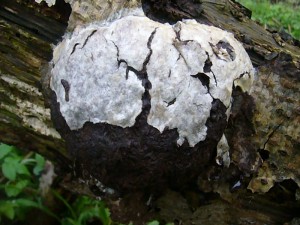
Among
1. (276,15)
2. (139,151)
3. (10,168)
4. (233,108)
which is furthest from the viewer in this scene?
(276,15)

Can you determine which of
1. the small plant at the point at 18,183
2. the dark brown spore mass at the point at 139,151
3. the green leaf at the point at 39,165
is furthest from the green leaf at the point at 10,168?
the dark brown spore mass at the point at 139,151

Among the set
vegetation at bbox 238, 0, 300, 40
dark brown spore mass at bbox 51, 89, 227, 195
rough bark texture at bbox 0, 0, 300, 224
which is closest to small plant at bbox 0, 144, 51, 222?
rough bark texture at bbox 0, 0, 300, 224

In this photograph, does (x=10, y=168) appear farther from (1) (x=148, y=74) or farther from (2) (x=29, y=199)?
(1) (x=148, y=74)

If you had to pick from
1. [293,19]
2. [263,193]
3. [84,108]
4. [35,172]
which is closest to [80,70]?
[84,108]

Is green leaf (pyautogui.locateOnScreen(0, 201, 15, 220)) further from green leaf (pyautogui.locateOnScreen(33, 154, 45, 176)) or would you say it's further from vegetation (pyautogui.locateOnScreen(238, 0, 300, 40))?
vegetation (pyautogui.locateOnScreen(238, 0, 300, 40))

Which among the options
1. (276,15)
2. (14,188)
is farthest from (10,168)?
(276,15)

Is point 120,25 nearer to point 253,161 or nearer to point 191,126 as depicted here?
point 191,126
